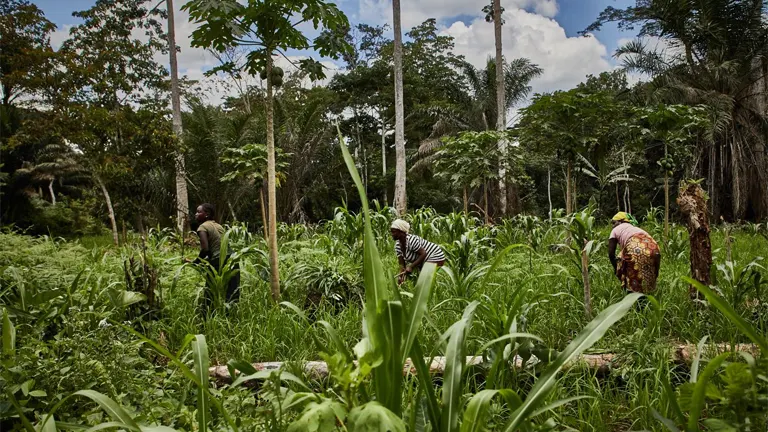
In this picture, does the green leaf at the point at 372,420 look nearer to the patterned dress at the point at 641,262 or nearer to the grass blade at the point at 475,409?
the grass blade at the point at 475,409

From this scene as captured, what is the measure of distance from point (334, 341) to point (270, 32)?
9.89 ft

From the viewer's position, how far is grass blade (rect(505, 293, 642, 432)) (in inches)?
49.8

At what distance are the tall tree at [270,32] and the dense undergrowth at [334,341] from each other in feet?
2.22

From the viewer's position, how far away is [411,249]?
463 cm

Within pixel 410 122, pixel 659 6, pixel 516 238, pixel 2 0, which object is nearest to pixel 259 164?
pixel 516 238

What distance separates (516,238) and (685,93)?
9051 millimetres

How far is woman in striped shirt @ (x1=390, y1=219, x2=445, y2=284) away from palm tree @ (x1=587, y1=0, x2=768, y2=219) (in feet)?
35.1

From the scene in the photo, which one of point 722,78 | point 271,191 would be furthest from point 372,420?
point 722,78

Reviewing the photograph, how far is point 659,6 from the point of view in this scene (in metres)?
12.2

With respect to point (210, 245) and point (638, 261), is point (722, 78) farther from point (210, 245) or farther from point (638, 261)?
point (210, 245)

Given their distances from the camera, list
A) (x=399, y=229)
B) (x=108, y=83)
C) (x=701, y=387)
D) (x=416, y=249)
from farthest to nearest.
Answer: (x=108, y=83) < (x=416, y=249) < (x=399, y=229) < (x=701, y=387)

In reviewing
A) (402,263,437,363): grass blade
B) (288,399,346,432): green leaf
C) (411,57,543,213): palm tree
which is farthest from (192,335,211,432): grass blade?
(411,57,543,213): palm tree

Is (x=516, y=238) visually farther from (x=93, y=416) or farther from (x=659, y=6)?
(x=659, y=6)

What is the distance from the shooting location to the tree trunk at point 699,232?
11.6ft
